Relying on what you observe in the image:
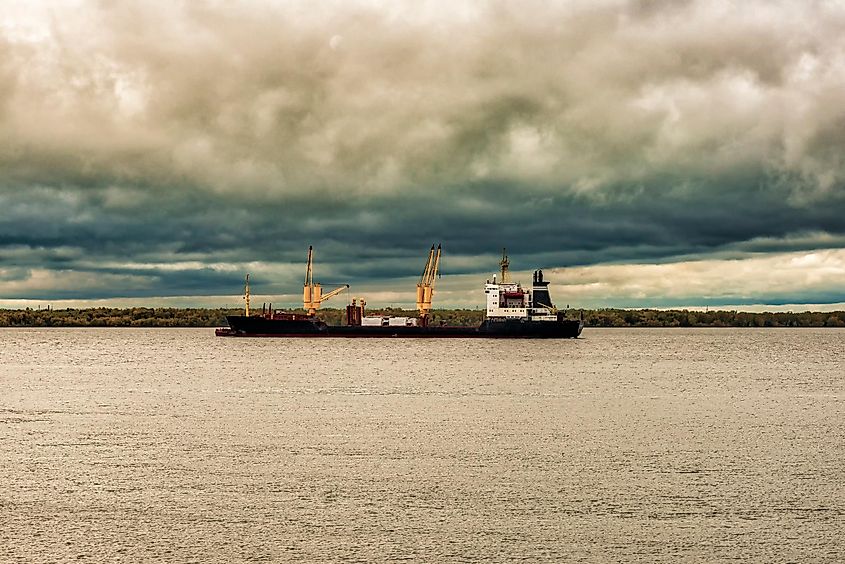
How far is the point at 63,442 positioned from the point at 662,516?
2072 cm

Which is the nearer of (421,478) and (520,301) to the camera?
(421,478)

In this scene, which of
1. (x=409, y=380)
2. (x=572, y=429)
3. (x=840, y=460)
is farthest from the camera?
(x=409, y=380)

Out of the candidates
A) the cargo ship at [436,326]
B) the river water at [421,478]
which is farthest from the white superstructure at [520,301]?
the river water at [421,478]

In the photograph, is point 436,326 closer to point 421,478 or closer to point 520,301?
point 520,301

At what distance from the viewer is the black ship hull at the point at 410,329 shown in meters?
146

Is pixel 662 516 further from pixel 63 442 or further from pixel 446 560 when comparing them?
pixel 63 442

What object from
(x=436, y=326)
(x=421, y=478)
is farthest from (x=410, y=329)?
(x=421, y=478)

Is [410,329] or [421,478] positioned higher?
[410,329]

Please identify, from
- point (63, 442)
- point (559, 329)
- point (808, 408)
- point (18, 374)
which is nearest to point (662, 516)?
point (63, 442)

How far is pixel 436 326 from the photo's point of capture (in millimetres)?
158875

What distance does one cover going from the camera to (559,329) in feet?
484

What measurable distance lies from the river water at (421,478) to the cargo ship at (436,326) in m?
93.9

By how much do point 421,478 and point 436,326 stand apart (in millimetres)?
135380

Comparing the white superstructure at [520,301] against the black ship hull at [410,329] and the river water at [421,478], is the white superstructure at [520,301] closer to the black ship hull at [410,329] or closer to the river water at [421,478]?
the black ship hull at [410,329]
